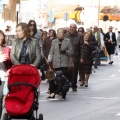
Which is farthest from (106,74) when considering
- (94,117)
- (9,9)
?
(9,9)

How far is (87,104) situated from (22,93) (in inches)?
240

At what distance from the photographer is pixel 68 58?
1925 cm

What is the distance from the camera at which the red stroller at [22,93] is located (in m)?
11.5

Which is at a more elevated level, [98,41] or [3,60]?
[3,60]

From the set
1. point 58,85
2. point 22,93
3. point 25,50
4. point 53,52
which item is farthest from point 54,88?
point 22,93

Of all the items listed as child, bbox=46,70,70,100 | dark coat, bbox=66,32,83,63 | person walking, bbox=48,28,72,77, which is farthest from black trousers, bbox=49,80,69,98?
dark coat, bbox=66,32,83,63

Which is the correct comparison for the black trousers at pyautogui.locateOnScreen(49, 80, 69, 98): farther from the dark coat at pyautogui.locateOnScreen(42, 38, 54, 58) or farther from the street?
the dark coat at pyautogui.locateOnScreen(42, 38, 54, 58)

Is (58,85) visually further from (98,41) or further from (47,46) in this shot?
(98,41)

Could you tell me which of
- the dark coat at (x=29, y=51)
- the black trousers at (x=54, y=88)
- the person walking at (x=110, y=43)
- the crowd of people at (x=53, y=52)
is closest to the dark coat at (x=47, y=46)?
the crowd of people at (x=53, y=52)

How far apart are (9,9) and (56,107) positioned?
52148 mm

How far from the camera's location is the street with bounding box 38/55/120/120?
1512cm

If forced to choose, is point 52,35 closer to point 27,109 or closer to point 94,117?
point 94,117

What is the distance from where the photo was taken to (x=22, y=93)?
11.7 meters

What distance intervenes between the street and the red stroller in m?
2.82
